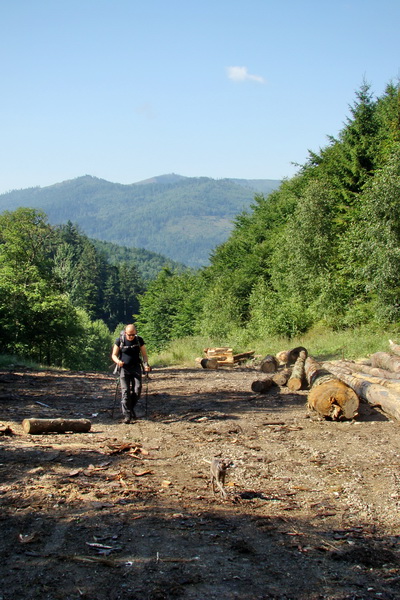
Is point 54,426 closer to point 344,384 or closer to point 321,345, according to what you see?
point 344,384

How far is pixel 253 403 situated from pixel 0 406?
5705 mm

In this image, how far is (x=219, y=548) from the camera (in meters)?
4.91

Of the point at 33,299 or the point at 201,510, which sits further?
the point at 33,299

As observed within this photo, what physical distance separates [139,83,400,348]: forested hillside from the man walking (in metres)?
15.2

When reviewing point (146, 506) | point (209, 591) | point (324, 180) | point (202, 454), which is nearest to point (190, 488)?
point (146, 506)

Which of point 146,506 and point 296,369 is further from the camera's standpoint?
point 296,369

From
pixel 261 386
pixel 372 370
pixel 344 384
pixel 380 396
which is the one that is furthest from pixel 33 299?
pixel 380 396

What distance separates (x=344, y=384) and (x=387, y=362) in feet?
15.0

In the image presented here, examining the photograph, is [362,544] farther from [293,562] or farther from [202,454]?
[202,454]

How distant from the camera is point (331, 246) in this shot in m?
34.2

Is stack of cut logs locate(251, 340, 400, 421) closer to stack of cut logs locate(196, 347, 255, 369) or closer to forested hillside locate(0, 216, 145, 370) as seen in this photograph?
stack of cut logs locate(196, 347, 255, 369)

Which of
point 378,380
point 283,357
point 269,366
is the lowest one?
point 269,366

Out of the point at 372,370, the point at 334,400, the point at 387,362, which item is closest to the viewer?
the point at 334,400

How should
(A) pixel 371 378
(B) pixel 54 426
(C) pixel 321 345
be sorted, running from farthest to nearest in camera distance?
(C) pixel 321 345 < (A) pixel 371 378 < (B) pixel 54 426
